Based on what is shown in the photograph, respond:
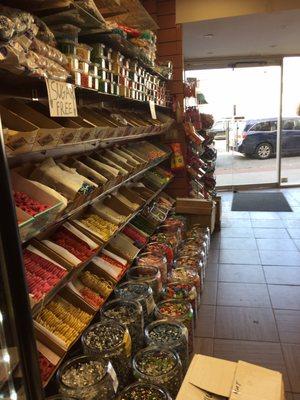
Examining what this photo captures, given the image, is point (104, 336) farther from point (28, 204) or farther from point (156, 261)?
point (156, 261)

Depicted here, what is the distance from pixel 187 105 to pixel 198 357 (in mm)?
4077

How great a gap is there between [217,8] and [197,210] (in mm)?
2621

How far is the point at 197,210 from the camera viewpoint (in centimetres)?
445

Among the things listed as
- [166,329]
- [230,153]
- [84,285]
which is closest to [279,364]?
[166,329]

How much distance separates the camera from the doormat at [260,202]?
6.46 meters

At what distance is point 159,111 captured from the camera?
4.71 m

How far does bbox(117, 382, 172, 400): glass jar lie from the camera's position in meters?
1.68

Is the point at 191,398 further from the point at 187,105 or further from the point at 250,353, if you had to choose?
the point at 187,105

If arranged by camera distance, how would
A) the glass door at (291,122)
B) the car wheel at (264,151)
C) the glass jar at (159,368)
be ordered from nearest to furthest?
the glass jar at (159,368) → the glass door at (291,122) → the car wheel at (264,151)

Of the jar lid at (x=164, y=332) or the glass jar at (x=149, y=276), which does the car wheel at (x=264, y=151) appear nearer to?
the glass jar at (x=149, y=276)

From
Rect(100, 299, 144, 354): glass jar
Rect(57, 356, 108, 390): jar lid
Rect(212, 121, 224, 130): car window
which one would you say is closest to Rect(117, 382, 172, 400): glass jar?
Rect(57, 356, 108, 390): jar lid

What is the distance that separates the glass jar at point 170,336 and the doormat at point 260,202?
446 cm

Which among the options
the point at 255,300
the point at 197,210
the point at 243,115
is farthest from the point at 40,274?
the point at 243,115

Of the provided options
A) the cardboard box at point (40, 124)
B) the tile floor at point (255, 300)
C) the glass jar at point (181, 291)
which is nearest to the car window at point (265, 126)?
the tile floor at point (255, 300)
